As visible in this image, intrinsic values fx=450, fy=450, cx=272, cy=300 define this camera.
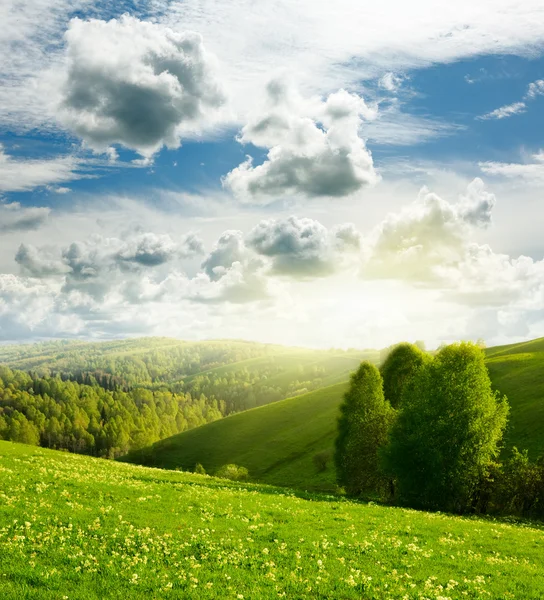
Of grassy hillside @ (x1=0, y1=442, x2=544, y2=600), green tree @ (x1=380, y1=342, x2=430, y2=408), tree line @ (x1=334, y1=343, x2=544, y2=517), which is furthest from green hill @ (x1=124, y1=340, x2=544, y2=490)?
grassy hillside @ (x1=0, y1=442, x2=544, y2=600)

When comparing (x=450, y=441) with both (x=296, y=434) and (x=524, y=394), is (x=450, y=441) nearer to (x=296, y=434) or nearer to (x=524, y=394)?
(x=524, y=394)

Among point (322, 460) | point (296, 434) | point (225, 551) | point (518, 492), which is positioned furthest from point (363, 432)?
point (296, 434)

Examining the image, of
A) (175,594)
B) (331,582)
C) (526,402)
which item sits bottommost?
(526,402)

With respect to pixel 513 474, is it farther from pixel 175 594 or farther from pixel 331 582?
pixel 175 594

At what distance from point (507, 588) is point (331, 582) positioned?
7.15 m

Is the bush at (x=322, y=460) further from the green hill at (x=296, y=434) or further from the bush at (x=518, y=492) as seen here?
the bush at (x=518, y=492)

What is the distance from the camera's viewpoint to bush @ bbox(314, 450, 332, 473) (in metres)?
106

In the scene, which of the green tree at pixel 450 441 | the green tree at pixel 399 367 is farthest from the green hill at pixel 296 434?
the green tree at pixel 450 441

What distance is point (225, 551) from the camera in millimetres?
16906

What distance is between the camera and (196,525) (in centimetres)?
2078

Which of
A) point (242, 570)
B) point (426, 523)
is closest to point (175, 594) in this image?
point (242, 570)

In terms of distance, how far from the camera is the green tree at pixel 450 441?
44875 millimetres

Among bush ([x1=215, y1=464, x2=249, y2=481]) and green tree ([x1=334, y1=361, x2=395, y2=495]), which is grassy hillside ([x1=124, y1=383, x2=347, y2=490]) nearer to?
bush ([x1=215, y1=464, x2=249, y2=481])

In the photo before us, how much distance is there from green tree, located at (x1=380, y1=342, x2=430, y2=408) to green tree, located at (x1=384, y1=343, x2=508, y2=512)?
52.8 feet
